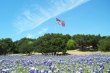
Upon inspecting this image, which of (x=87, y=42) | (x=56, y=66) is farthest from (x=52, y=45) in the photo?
(x=56, y=66)

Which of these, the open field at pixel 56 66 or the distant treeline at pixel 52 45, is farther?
the distant treeline at pixel 52 45

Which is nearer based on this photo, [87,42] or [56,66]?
[56,66]

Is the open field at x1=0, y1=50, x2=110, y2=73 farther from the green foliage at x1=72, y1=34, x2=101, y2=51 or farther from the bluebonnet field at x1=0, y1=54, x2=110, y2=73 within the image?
the green foliage at x1=72, y1=34, x2=101, y2=51

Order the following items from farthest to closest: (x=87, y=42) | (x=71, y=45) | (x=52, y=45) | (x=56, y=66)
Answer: (x=87, y=42), (x=71, y=45), (x=52, y=45), (x=56, y=66)

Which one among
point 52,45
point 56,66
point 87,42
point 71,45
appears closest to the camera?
point 56,66

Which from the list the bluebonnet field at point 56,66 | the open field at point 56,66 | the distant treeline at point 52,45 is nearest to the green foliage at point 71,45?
the distant treeline at point 52,45

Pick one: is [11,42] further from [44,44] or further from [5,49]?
[44,44]

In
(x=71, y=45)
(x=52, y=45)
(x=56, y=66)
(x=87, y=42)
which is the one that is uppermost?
(x=87, y=42)

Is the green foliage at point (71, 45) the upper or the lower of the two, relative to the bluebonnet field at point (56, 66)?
upper

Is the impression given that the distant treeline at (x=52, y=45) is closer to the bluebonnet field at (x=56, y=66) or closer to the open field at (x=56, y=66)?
the open field at (x=56, y=66)

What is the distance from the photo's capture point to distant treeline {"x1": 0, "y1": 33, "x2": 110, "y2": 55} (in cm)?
4819

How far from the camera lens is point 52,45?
48250 mm

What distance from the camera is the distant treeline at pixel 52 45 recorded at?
158 feet

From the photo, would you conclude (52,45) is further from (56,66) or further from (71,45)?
(56,66)
